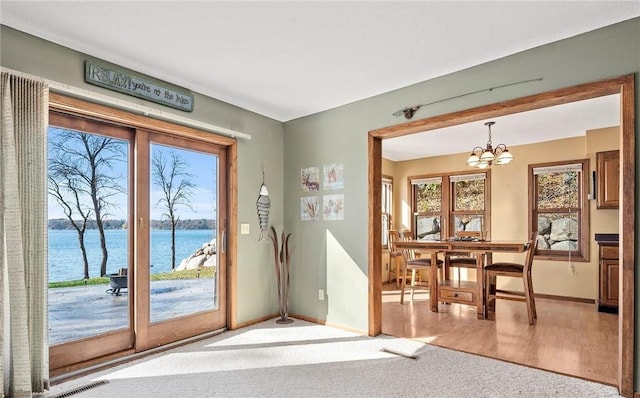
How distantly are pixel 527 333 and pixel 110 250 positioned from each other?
420 cm

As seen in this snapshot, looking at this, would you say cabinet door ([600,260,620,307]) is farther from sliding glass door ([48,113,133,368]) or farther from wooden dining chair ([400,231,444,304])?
sliding glass door ([48,113,133,368])

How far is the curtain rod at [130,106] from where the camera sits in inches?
96.4

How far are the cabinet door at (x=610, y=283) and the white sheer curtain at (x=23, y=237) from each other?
6.06m

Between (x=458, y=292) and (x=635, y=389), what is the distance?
7.42 feet

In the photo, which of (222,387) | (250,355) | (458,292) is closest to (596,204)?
(458,292)

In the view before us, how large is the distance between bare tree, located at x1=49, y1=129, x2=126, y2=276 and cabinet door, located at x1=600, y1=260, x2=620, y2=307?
5.83 metres

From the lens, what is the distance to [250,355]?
303 centimetres

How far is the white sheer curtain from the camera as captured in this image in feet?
7.26

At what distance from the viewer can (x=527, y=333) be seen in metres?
3.65

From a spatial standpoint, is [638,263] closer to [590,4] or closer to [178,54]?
[590,4]

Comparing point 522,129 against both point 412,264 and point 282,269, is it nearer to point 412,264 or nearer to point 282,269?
point 412,264

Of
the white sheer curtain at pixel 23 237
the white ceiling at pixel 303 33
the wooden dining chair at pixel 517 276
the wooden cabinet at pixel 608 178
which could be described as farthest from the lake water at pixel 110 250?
the wooden cabinet at pixel 608 178

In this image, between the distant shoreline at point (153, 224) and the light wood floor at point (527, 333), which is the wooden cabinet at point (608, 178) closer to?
the light wood floor at point (527, 333)

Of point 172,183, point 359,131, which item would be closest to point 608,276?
point 359,131
